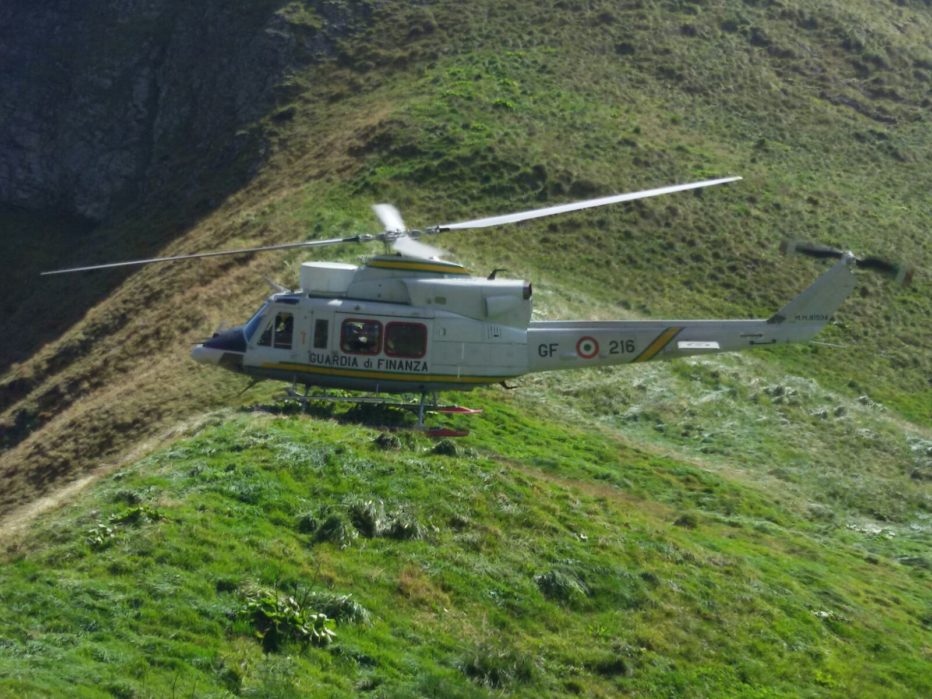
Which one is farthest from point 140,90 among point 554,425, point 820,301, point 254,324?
point 820,301

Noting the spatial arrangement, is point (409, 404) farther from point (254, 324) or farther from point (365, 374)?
point (254, 324)

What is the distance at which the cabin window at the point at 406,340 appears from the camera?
76.8 feet

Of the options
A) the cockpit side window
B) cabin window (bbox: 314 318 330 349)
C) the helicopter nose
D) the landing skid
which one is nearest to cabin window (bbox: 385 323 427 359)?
the landing skid

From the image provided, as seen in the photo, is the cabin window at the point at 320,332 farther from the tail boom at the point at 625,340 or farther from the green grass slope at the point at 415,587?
the tail boom at the point at 625,340

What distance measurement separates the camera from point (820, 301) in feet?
83.9

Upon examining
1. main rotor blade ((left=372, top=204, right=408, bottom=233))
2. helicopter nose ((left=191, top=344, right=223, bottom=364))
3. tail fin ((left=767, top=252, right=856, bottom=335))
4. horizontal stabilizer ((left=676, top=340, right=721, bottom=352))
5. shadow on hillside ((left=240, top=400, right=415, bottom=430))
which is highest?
main rotor blade ((left=372, top=204, right=408, bottom=233))

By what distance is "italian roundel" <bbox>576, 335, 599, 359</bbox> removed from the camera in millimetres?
24328

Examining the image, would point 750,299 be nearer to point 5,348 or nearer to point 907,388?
point 907,388

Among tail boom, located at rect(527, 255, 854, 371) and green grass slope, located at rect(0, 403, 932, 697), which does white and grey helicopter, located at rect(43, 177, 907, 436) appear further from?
green grass slope, located at rect(0, 403, 932, 697)

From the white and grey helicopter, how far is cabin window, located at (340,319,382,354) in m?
0.02

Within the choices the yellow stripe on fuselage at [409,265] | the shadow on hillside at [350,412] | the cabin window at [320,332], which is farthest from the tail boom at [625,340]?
the cabin window at [320,332]

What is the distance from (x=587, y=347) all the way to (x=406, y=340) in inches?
158

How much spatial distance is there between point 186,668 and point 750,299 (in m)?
32.5

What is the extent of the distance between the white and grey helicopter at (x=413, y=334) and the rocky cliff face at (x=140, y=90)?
32597 mm
